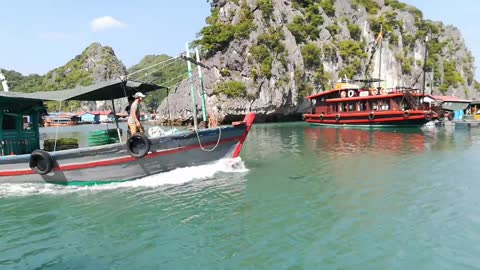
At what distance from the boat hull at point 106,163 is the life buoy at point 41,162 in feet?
0.49

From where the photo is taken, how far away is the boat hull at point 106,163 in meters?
11.4

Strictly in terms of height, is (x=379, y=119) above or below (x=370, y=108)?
below

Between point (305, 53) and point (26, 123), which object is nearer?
point (26, 123)

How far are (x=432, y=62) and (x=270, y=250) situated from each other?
78496 mm

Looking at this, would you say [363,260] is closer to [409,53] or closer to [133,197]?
[133,197]

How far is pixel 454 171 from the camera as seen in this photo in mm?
13656

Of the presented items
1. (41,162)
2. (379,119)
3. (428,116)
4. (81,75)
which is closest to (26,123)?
(41,162)

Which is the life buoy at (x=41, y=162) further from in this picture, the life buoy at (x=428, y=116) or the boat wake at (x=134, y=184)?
the life buoy at (x=428, y=116)

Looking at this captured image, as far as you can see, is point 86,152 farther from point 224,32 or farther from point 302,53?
point 302,53

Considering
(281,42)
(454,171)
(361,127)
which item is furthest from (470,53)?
(454,171)

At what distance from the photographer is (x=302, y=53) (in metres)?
60.2

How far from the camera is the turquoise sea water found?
20.9ft

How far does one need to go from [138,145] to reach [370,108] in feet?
109

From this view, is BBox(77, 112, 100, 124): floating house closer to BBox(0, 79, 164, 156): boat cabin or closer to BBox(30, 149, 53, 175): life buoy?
BBox(0, 79, 164, 156): boat cabin
